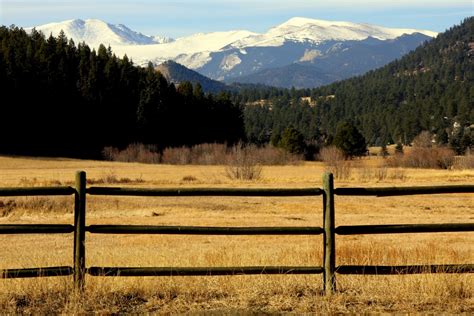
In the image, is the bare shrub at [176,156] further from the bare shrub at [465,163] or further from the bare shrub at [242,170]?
the bare shrub at [465,163]

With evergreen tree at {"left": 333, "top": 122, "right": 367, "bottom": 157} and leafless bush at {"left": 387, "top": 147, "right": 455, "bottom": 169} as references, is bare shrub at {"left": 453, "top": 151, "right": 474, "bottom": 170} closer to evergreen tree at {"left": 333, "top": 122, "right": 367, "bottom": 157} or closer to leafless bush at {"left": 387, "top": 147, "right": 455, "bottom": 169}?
leafless bush at {"left": 387, "top": 147, "right": 455, "bottom": 169}

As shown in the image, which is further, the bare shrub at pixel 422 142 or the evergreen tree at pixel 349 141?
the evergreen tree at pixel 349 141

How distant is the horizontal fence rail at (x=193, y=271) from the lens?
903 cm

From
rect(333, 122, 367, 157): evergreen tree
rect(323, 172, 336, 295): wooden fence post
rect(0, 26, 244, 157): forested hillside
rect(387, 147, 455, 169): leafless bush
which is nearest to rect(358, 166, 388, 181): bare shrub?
rect(387, 147, 455, 169): leafless bush

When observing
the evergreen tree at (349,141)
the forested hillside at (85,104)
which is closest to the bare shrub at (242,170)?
the forested hillside at (85,104)

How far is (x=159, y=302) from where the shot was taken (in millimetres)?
8742

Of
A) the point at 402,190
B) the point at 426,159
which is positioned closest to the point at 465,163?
the point at 426,159

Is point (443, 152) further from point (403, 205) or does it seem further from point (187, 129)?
point (403, 205)

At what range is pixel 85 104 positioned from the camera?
10962cm

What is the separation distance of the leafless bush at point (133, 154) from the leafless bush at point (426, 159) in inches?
1480

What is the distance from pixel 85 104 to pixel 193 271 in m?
104

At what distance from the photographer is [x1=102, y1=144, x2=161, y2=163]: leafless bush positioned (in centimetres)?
10162

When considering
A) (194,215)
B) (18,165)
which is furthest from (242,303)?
(18,165)

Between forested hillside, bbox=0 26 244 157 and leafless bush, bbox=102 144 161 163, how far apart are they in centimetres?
369
